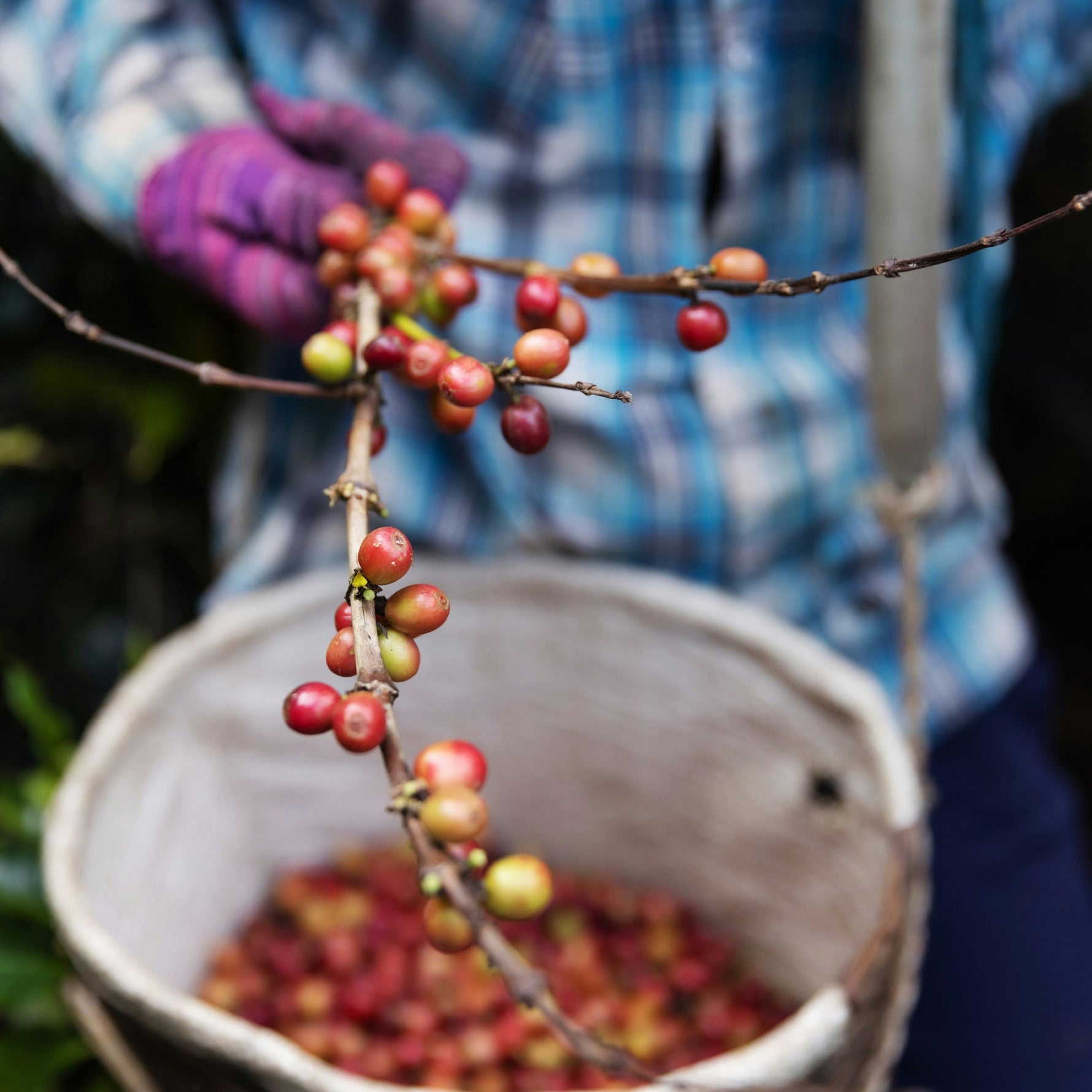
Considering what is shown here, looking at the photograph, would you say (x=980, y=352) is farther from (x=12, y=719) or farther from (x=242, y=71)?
(x=12, y=719)

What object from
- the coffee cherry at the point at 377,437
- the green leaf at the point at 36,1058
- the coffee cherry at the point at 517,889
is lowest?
the green leaf at the point at 36,1058

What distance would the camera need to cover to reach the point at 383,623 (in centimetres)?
31

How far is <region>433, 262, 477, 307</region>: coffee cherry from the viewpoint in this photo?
50 centimetres

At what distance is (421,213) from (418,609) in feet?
1.05

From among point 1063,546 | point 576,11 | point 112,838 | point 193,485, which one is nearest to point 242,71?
point 576,11

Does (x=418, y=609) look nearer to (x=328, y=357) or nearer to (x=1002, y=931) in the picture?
(x=328, y=357)

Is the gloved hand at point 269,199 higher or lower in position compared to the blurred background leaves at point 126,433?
higher

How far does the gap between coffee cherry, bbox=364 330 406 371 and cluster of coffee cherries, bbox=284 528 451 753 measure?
0.12 m

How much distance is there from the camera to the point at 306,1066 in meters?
0.51

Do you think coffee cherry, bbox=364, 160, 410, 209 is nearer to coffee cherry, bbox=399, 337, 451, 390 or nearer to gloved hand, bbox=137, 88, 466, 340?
gloved hand, bbox=137, 88, 466, 340

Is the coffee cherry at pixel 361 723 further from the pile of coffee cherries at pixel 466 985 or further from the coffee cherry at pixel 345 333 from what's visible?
the pile of coffee cherries at pixel 466 985

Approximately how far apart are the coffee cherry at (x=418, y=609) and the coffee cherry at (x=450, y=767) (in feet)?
0.12

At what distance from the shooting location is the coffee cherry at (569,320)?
17.0 inches

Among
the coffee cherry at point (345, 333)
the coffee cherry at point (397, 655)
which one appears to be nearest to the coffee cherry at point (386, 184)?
the coffee cherry at point (345, 333)
